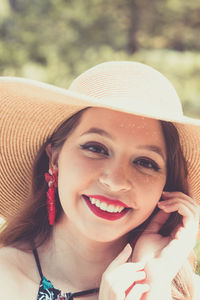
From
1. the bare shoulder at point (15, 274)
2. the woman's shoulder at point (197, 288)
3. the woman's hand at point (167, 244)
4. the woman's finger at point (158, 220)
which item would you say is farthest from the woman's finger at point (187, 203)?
the bare shoulder at point (15, 274)

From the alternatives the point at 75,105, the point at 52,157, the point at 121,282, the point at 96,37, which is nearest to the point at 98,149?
the point at 75,105

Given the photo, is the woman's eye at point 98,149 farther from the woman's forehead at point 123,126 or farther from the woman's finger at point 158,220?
the woman's finger at point 158,220

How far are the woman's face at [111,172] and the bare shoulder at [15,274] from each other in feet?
1.10

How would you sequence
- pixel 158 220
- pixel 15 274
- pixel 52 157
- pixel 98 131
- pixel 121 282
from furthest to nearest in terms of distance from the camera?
pixel 158 220 → pixel 52 157 → pixel 15 274 → pixel 98 131 → pixel 121 282

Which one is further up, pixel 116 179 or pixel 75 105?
pixel 75 105

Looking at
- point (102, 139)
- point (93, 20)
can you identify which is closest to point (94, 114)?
point (102, 139)

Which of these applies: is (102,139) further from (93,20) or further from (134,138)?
(93,20)

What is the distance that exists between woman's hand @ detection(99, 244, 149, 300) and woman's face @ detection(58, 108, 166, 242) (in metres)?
0.13

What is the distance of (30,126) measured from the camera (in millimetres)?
1913

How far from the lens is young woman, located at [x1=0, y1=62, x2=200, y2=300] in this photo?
1.64m

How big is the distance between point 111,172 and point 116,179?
0.12ft

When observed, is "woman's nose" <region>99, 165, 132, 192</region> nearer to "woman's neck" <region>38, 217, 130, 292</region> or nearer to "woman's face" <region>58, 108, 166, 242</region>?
"woman's face" <region>58, 108, 166, 242</region>

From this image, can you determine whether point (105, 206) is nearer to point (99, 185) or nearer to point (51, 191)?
point (99, 185)

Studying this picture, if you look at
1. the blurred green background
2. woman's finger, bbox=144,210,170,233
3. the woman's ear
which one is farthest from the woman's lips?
the blurred green background
